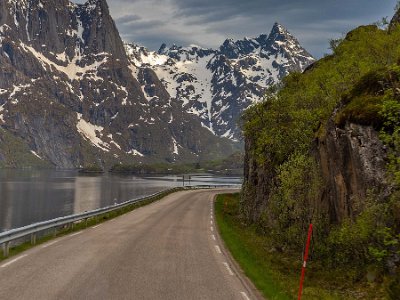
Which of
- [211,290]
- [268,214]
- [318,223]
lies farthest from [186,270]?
[268,214]

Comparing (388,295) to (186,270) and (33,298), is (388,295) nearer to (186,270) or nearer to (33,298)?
(186,270)

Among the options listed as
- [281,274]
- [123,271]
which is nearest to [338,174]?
[281,274]

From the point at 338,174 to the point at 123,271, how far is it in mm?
10178

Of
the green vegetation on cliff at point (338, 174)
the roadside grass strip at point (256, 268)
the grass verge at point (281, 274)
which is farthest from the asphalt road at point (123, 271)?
the green vegetation on cliff at point (338, 174)

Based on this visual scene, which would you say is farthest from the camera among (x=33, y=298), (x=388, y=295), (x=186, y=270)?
(x=186, y=270)

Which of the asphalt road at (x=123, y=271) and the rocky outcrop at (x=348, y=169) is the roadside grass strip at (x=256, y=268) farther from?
the rocky outcrop at (x=348, y=169)

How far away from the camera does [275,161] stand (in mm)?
Result: 36062

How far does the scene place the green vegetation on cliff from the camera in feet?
49.6

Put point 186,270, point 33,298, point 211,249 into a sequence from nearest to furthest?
point 33,298 < point 186,270 < point 211,249

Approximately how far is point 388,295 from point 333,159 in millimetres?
8378

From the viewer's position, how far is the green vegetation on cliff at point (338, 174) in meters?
15.1

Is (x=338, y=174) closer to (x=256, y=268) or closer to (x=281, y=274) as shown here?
(x=281, y=274)

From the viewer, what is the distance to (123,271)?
50.6ft

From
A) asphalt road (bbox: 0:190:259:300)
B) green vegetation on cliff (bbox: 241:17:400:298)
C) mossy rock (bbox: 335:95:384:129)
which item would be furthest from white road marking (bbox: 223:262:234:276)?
mossy rock (bbox: 335:95:384:129)
